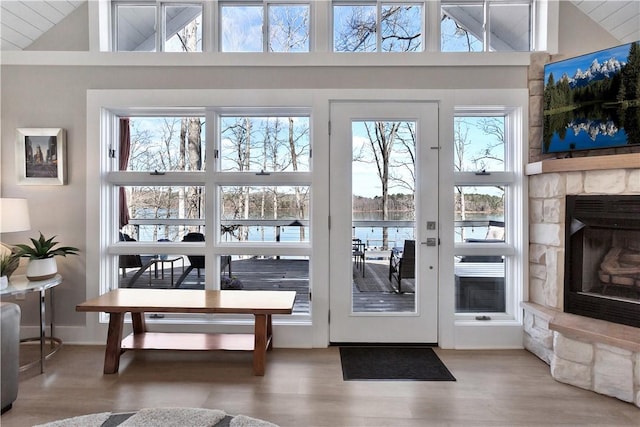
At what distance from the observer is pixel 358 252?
3.02 meters

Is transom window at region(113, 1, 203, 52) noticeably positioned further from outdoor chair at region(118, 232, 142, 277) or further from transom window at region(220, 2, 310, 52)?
outdoor chair at region(118, 232, 142, 277)

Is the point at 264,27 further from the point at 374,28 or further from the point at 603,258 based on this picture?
the point at 603,258

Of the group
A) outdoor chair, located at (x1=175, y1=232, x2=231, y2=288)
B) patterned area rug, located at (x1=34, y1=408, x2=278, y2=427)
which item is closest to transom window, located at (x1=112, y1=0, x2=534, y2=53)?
outdoor chair, located at (x1=175, y1=232, x2=231, y2=288)

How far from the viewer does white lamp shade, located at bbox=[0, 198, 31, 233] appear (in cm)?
253

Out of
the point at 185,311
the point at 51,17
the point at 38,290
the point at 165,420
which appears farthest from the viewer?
the point at 51,17

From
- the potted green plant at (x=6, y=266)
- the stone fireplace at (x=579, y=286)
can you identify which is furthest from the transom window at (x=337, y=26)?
the potted green plant at (x=6, y=266)

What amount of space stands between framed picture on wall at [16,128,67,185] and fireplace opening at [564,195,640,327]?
4.28 m

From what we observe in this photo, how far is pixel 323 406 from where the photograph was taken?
6.86 feet

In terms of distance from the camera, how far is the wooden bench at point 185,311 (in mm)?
2404

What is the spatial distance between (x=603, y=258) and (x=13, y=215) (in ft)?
14.9

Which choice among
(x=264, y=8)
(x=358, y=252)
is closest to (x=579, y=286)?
(x=358, y=252)

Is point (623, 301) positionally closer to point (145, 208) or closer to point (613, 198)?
point (613, 198)

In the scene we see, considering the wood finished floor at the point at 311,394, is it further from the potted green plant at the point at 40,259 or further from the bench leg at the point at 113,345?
the potted green plant at the point at 40,259

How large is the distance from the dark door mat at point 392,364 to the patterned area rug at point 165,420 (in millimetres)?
922
